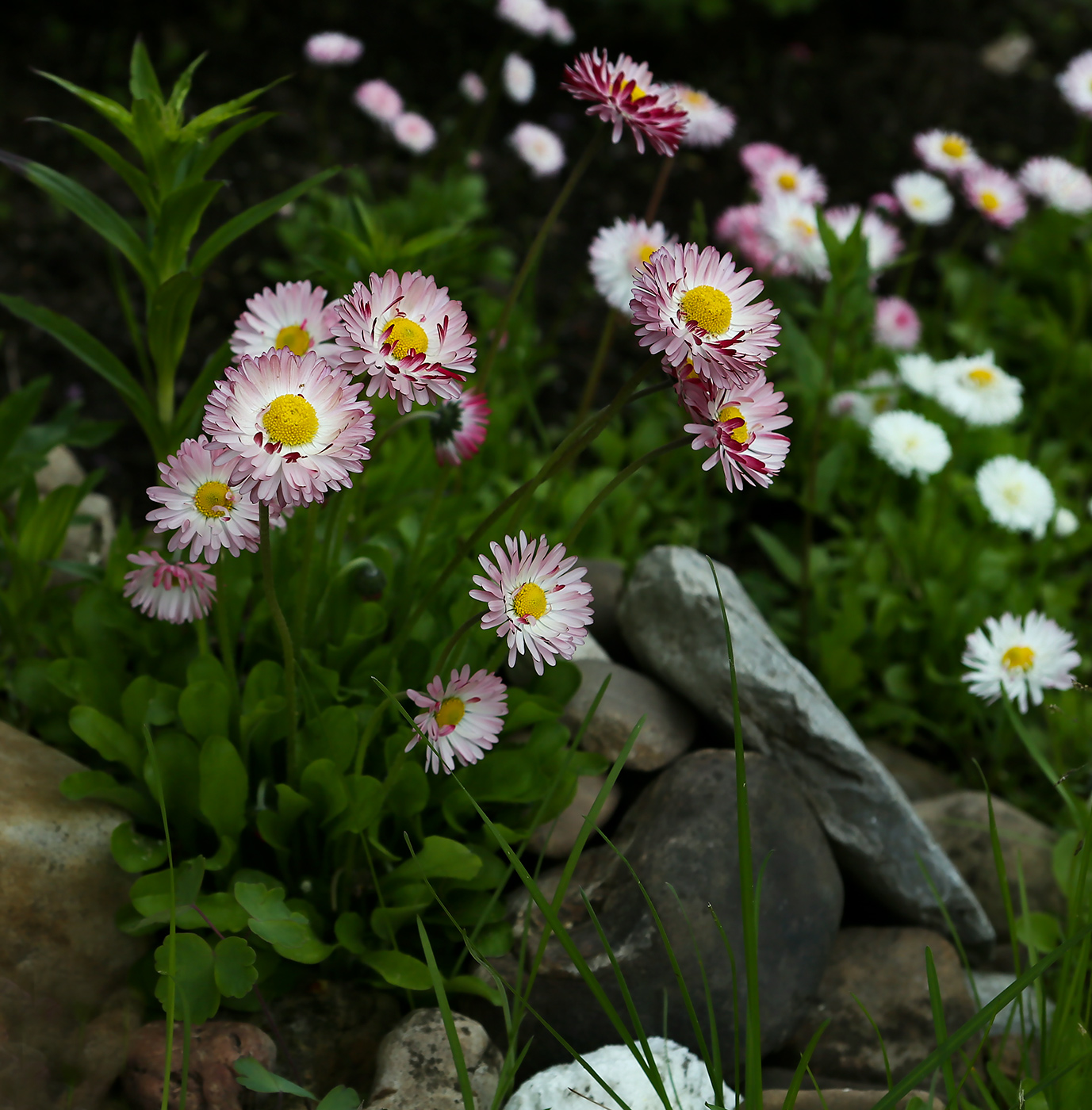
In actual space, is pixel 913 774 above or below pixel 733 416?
below

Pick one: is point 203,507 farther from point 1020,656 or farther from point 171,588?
point 1020,656

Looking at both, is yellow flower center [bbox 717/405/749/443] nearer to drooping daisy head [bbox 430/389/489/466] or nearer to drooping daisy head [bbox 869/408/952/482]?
drooping daisy head [bbox 430/389/489/466]

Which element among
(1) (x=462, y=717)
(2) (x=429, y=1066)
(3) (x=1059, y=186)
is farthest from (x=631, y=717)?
(3) (x=1059, y=186)

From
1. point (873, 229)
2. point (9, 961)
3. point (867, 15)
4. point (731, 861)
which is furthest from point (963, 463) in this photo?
point (867, 15)

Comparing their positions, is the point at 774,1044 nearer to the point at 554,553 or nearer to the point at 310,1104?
the point at 310,1104

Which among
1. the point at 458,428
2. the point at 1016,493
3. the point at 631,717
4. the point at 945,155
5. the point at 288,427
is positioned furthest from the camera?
the point at 945,155

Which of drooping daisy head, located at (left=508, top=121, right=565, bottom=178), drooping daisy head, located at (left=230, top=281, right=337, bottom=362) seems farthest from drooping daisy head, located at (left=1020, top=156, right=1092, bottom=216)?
drooping daisy head, located at (left=230, top=281, right=337, bottom=362)

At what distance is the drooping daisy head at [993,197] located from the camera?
3.03 metres

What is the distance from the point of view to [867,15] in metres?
5.51

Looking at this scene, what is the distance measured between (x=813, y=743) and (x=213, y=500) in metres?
1.25

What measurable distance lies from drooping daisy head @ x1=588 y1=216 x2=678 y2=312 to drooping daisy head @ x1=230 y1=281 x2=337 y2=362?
0.76 metres

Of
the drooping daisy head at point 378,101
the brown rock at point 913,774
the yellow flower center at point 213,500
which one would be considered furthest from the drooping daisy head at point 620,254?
the drooping daisy head at point 378,101

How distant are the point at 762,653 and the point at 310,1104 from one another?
1100 mm

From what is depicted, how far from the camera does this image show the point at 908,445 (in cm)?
262
